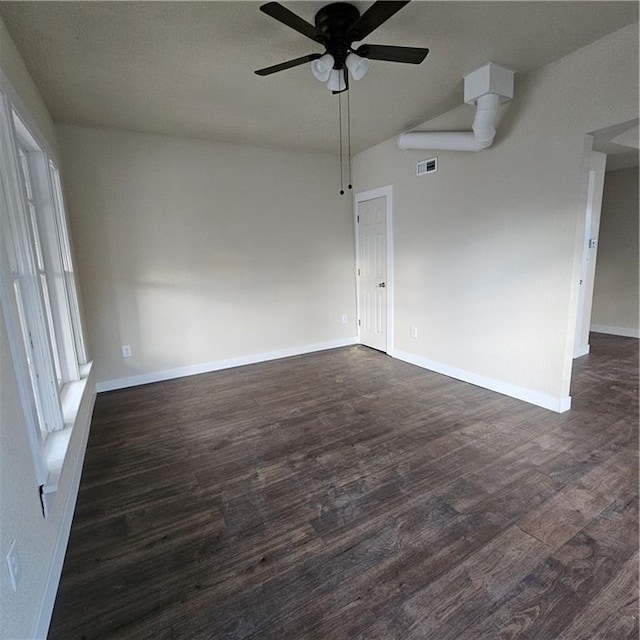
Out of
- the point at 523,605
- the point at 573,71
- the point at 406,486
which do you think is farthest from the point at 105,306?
the point at 573,71

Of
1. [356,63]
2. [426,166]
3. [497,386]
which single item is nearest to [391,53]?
[356,63]

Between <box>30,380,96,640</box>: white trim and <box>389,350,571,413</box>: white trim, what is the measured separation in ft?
10.8

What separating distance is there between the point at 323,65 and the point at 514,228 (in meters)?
2.03

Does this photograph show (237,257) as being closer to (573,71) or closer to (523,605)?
(573,71)

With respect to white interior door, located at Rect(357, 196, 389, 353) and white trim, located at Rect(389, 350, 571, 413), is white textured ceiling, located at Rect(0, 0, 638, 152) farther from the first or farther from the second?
white trim, located at Rect(389, 350, 571, 413)

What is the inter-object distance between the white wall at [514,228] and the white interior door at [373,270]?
33 centimetres

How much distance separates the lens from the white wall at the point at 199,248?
11.8ft

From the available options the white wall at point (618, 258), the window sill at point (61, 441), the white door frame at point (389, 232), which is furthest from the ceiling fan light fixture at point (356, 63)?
the white wall at point (618, 258)

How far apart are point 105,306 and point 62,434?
2.01m

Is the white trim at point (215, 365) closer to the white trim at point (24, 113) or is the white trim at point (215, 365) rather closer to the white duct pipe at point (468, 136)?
the white trim at point (24, 113)

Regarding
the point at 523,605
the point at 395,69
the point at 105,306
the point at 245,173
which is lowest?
the point at 523,605

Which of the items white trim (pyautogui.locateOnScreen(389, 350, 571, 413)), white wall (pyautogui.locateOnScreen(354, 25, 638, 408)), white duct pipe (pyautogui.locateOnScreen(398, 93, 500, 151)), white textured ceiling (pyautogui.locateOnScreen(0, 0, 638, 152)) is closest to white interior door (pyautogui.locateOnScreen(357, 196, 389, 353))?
white wall (pyautogui.locateOnScreen(354, 25, 638, 408))

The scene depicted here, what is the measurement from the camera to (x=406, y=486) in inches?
81.0

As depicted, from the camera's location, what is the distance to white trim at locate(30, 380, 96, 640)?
129 cm
